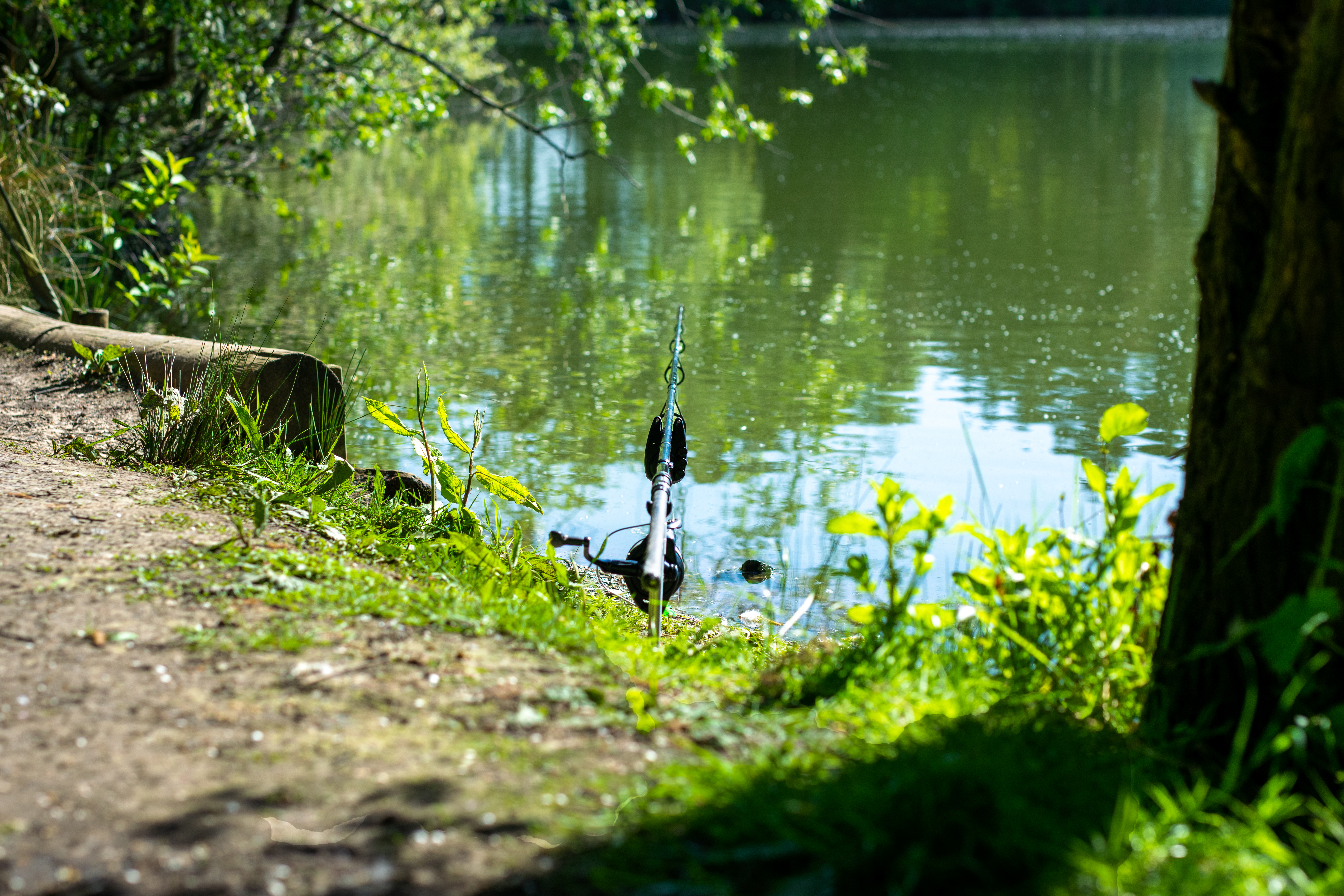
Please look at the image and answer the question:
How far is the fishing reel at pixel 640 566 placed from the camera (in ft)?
11.8

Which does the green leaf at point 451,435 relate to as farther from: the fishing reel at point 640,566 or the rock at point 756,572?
the rock at point 756,572

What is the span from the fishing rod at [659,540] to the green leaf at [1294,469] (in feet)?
4.50

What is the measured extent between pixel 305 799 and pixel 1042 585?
1.85 m

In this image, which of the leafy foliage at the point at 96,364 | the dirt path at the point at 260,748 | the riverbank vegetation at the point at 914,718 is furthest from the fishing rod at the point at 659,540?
the leafy foliage at the point at 96,364

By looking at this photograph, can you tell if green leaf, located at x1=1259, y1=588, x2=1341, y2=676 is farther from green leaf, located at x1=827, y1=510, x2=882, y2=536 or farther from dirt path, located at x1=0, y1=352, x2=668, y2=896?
dirt path, located at x1=0, y1=352, x2=668, y2=896

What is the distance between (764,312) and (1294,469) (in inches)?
307

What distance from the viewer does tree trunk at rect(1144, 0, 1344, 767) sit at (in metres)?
2.34

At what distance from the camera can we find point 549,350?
8.88 m

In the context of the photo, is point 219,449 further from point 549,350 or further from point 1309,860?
point 549,350

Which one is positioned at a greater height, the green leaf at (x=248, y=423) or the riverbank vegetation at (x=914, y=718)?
the green leaf at (x=248, y=423)

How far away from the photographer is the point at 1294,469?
2320 millimetres

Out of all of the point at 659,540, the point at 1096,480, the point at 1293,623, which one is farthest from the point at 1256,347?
the point at 659,540

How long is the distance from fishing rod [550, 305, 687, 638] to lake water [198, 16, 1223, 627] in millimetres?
420

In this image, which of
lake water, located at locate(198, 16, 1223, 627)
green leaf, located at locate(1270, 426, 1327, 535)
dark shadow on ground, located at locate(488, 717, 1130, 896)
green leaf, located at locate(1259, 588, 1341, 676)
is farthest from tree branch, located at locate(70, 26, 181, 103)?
green leaf, located at locate(1259, 588, 1341, 676)
